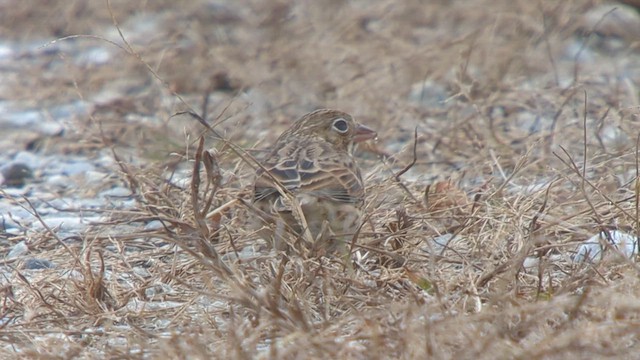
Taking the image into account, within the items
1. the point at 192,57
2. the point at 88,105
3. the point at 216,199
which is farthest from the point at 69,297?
the point at 192,57

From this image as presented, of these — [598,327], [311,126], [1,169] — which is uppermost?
[598,327]

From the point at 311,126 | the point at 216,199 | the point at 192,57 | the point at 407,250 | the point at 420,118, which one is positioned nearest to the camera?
the point at 407,250

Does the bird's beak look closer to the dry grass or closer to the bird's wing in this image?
the dry grass

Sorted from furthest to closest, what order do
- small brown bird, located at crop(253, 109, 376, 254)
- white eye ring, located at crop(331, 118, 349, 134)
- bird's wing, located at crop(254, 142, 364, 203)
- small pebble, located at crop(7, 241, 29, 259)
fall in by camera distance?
white eye ring, located at crop(331, 118, 349, 134) < small pebble, located at crop(7, 241, 29, 259) < bird's wing, located at crop(254, 142, 364, 203) < small brown bird, located at crop(253, 109, 376, 254)

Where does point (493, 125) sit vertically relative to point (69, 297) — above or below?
below

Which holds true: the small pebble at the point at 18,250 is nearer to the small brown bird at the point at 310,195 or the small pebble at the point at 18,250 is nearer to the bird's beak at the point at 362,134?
the small brown bird at the point at 310,195

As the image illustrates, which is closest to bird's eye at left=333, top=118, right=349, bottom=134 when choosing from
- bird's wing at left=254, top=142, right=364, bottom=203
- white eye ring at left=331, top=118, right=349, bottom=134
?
white eye ring at left=331, top=118, right=349, bottom=134

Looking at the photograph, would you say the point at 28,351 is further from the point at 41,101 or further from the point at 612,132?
the point at 41,101

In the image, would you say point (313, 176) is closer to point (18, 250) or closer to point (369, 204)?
point (369, 204)
